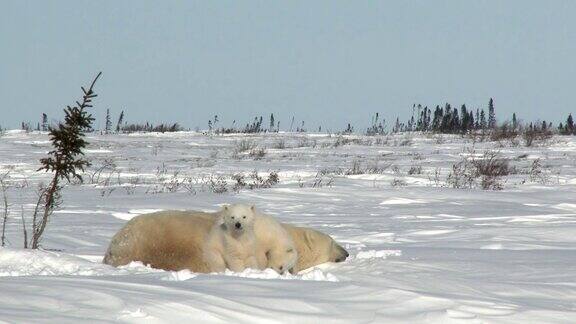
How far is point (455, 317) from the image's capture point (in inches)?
135

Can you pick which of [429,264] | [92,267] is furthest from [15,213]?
[429,264]

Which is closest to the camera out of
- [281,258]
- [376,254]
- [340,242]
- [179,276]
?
[179,276]

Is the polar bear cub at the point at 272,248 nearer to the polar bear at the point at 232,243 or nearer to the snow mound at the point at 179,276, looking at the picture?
the polar bear at the point at 232,243

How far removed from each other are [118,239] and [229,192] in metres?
6.72

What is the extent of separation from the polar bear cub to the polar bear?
0.09 meters

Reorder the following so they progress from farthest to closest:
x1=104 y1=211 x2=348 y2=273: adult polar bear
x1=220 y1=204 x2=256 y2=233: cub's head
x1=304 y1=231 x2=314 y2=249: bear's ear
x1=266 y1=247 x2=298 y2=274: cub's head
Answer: x1=304 y1=231 x2=314 y2=249: bear's ear, x1=266 y1=247 x2=298 y2=274: cub's head, x1=220 y1=204 x2=256 y2=233: cub's head, x1=104 y1=211 x2=348 y2=273: adult polar bear

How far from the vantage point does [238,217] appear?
20.5 ft

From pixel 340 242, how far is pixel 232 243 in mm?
Answer: 2014

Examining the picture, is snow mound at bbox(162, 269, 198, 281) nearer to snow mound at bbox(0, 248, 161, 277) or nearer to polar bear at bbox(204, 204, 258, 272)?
snow mound at bbox(0, 248, 161, 277)

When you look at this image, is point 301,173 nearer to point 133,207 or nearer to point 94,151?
point 133,207

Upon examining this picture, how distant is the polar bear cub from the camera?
6.39 meters

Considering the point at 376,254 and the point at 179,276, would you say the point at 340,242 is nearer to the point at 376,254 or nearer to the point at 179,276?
the point at 376,254

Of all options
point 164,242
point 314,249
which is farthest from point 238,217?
point 314,249

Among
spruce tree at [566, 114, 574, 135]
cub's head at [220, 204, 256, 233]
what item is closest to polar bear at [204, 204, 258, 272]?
cub's head at [220, 204, 256, 233]
